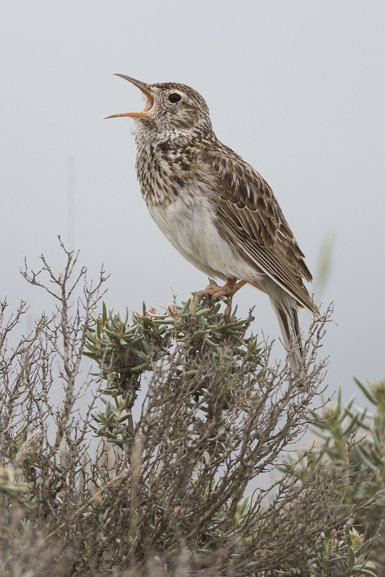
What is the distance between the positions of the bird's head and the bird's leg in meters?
1.04

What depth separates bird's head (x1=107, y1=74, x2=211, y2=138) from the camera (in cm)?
498

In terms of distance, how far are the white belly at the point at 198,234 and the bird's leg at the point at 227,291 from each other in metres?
0.05

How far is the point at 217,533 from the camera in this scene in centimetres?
349

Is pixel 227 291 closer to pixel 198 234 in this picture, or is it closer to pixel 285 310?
pixel 198 234

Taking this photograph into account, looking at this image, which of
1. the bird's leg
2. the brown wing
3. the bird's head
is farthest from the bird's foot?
the bird's head

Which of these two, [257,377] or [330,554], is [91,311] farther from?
[330,554]

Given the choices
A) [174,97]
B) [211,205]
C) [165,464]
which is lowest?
[165,464]

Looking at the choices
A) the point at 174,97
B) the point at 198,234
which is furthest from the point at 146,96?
the point at 198,234

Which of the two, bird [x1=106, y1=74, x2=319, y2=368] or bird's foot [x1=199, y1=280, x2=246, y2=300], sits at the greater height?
bird [x1=106, y1=74, x2=319, y2=368]

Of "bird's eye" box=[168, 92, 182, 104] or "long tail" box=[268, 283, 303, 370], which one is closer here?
"long tail" box=[268, 283, 303, 370]

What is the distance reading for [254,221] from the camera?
490 centimetres

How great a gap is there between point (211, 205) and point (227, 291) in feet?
1.79

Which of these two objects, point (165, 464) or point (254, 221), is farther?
point (254, 221)

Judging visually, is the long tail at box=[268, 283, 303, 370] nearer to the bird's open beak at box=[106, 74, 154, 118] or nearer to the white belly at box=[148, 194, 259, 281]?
the white belly at box=[148, 194, 259, 281]
